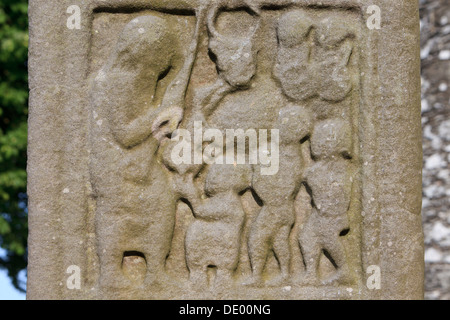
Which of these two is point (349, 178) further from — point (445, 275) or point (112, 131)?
point (445, 275)

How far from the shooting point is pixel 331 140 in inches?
95.0

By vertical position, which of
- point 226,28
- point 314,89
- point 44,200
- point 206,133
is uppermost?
point 226,28

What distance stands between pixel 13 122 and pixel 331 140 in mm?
4383

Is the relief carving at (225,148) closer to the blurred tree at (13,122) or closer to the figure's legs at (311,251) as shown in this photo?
the figure's legs at (311,251)

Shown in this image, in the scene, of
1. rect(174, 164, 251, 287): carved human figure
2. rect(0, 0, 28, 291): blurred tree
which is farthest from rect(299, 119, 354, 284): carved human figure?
rect(0, 0, 28, 291): blurred tree

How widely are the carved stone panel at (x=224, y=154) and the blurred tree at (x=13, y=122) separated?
344 centimetres

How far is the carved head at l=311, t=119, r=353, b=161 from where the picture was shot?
241 centimetres

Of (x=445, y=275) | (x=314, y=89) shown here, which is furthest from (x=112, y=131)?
(x=445, y=275)

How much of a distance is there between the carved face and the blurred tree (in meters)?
3.72

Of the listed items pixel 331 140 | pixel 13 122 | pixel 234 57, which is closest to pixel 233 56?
pixel 234 57

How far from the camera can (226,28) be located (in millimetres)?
2471

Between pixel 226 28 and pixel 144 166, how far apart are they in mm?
655

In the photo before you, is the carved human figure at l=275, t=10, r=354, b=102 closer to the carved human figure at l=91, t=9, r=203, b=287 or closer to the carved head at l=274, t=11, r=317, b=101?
the carved head at l=274, t=11, r=317, b=101

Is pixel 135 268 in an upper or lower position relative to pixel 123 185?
lower
